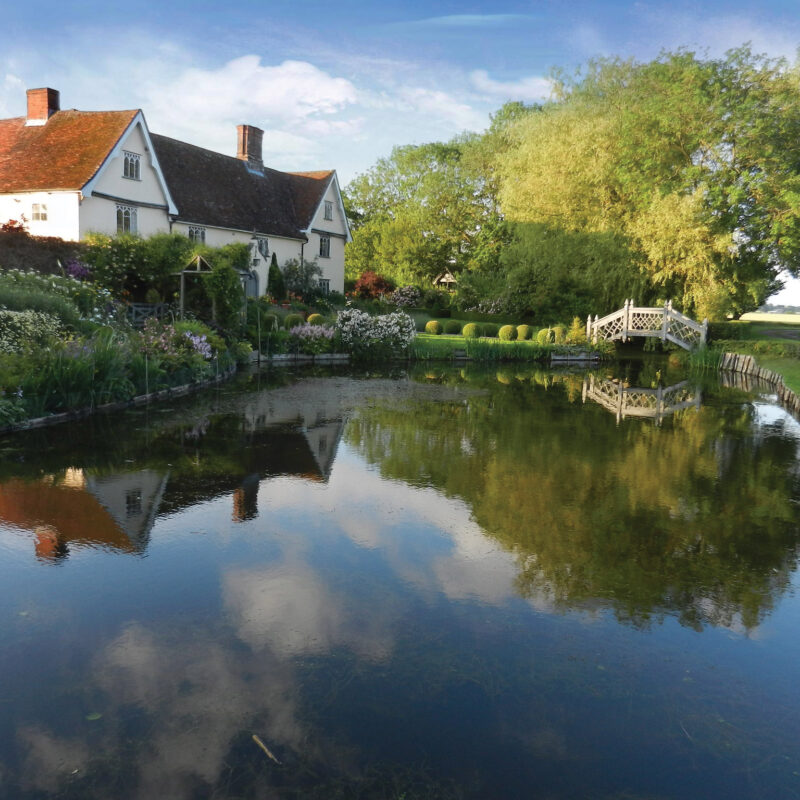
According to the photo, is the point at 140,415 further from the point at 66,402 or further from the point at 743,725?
the point at 743,725

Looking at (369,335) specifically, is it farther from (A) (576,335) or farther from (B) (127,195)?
(B) (127,195)

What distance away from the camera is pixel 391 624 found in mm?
5102

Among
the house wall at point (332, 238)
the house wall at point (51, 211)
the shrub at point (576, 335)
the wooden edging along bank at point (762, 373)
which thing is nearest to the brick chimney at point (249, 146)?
the house wall at point (332, 238)

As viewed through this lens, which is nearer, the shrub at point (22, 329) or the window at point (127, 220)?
the shrub at point (22, 329)

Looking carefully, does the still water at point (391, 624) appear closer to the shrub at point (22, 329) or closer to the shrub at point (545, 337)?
the shrub at point (22, 329)

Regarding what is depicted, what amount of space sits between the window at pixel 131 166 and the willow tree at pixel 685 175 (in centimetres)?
2028

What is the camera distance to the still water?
3.62m

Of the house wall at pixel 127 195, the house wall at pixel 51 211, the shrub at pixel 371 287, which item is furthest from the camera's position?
the shrub at pixel 371 287

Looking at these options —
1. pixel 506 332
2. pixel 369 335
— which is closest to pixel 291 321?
pixel 369 335

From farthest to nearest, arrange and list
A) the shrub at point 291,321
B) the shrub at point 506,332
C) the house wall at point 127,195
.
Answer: the shrub at point 506,332, the shrub at point 291,321, the house wall at point 127,195

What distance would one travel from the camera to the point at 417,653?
469cm

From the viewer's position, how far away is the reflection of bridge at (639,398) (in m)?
16.4

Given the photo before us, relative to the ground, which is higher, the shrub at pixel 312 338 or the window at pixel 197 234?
the window at pixel 197 234

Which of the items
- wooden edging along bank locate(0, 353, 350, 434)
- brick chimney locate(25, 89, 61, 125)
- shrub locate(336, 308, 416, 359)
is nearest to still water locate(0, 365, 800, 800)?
wooden edging along bank locate(0, 353, 350, 434)
